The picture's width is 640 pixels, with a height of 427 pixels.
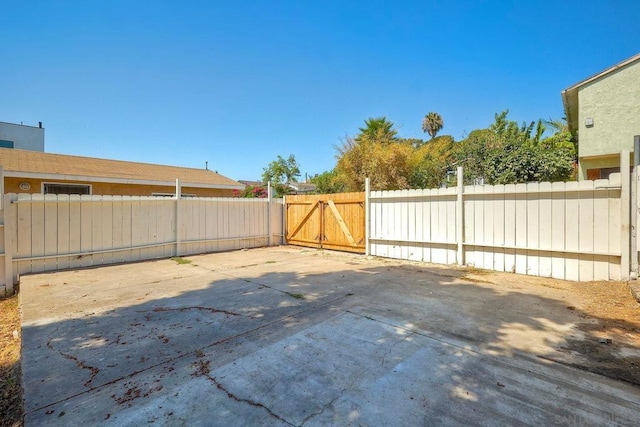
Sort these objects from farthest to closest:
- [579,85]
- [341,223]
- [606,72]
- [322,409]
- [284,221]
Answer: [284,221] < [579,85] < [606,72] < [341,223] < [322,409]

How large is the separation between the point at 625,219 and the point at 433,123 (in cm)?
3331

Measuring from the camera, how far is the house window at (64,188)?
10031 mm

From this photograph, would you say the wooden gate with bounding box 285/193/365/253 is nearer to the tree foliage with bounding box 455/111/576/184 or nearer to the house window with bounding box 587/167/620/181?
the tree foliage with bounding box 455/111/576/184

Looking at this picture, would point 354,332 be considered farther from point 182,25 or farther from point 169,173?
point 169,173

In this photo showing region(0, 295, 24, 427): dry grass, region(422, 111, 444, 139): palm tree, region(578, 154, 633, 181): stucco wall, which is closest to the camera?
region(0, 295, 24, 427): dry grass

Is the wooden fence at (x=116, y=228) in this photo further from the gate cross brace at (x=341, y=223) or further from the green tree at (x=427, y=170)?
the green tree at (x=427, y=170)

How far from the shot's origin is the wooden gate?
861 centimetres

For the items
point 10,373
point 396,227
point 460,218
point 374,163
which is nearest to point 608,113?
point 460,218

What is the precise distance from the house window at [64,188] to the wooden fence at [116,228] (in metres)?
5.01

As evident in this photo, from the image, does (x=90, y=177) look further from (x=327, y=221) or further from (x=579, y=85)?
(x=579, y=85)

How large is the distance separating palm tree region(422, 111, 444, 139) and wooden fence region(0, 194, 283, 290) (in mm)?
30588

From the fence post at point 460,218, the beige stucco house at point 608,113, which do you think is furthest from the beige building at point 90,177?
the beige stucco house at point 608,113

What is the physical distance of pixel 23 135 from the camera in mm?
22562

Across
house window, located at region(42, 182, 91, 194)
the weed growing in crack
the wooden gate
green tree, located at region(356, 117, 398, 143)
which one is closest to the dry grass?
the weed growing in crack
